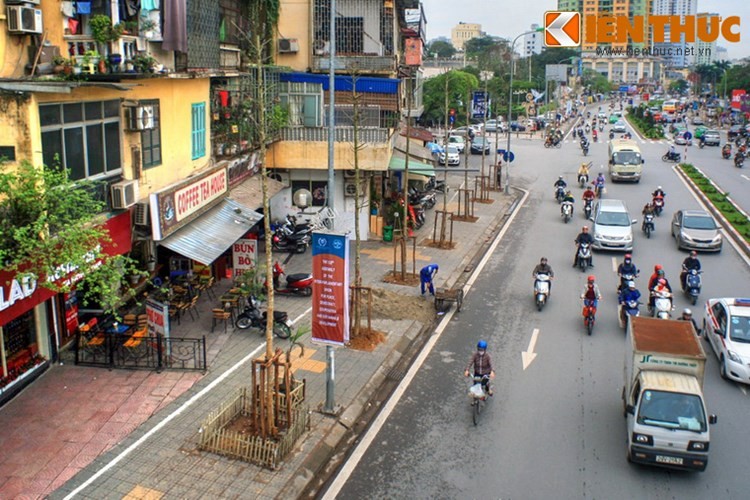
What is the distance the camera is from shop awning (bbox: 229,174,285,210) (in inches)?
815

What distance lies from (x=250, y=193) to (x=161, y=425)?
418 inches

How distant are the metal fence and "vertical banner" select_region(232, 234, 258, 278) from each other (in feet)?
13.8

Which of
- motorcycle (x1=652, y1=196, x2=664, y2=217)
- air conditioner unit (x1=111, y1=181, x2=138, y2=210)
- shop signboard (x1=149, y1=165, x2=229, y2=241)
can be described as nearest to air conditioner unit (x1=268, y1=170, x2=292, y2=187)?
shop signboard (x1=149, y1=165, x2=229, y2=241)

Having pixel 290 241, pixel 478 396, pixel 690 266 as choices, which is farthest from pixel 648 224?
pixel 478 396

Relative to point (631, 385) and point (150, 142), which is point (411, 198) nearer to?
point (150, 142)

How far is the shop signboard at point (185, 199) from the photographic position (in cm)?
1488

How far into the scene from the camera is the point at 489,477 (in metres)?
11.2

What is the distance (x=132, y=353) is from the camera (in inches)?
575

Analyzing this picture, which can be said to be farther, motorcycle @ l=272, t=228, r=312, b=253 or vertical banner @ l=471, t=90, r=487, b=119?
vertical banner @ l=471, t=90, r=487, b=119

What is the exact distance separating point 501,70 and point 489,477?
327ft

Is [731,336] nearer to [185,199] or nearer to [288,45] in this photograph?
[185,199]

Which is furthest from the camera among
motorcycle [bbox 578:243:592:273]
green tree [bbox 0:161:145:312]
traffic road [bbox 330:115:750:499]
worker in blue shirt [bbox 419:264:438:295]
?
motorcycle [bbox 578:243:592:273]

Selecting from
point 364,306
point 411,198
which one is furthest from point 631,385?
point 411,198

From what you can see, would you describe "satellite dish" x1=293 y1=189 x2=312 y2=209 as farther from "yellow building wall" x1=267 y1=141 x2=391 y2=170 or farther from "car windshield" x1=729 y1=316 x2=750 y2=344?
"car windshield" x1=729 y1=316 x2=750 y2=344
